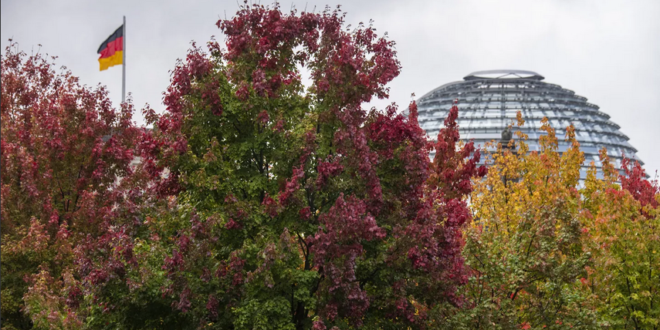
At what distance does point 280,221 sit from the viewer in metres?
15.3

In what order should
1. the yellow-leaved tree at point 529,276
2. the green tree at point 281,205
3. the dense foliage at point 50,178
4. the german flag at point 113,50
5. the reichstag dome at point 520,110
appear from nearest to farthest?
the green tree at point 281,205
the yellow-leaved tree at point 529,276
the dense foliage at point 50,178
the german flag at point 113,50
the reichstag dome at point 520,110

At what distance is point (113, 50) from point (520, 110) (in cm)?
6132

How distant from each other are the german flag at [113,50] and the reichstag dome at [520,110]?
5245 centimetres

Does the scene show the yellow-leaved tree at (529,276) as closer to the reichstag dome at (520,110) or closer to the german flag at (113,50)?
the german flag at (113,50)

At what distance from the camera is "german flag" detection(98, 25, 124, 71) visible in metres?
36.4

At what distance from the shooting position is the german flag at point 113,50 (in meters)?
36.4

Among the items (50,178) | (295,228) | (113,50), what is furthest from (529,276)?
(113,50)

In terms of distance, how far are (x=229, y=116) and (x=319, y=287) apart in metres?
3.83

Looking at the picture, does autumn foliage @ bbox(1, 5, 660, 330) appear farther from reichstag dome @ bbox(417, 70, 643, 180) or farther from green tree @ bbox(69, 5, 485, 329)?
reichstag dome @ bbox(417, 70, 643, 180)

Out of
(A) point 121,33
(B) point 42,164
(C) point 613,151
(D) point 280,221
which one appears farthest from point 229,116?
(C) point 613,151

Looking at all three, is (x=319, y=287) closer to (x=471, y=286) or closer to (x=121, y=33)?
(x=471, y=286)

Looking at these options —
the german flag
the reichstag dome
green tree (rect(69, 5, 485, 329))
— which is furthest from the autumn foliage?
the reichstag dome

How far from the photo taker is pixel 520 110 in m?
90.1

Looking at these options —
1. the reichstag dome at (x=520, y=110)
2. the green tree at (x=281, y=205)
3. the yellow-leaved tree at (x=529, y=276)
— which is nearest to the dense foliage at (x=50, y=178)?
the green tree at (x=281, y=205)
